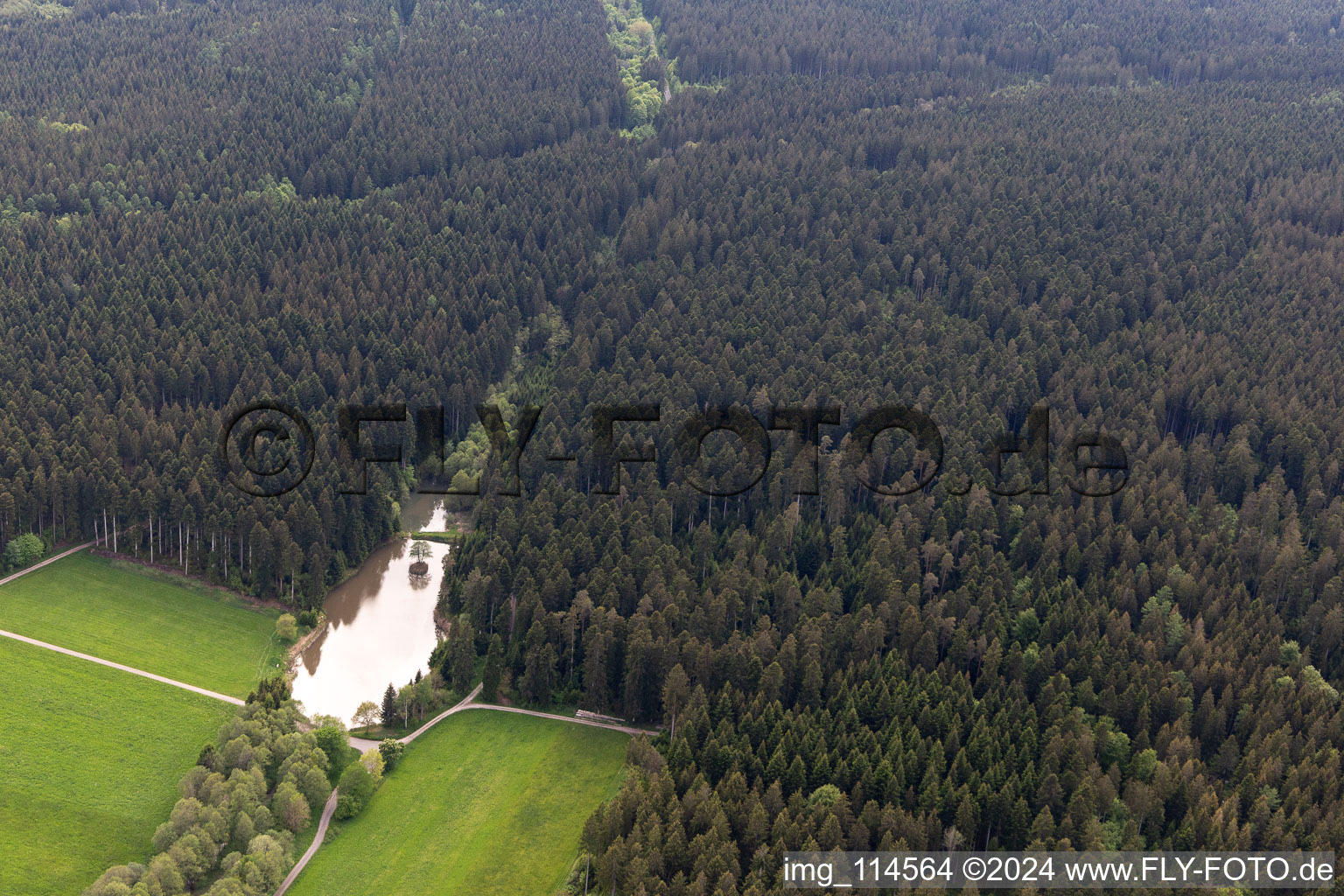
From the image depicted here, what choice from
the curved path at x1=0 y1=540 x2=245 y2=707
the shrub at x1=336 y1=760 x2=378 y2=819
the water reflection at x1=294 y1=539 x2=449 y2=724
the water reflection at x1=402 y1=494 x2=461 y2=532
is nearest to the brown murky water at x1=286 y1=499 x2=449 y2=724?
the water reflection at x1=294 y1=539 x2=449 y2=724

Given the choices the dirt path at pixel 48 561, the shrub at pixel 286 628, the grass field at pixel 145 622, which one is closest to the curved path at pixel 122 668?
the grass field at pixel 145 622

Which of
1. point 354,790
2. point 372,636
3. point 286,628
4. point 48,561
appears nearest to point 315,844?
point 354,790

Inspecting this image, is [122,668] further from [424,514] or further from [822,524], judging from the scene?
[822,524]

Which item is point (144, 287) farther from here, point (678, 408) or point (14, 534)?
point (678, 408)

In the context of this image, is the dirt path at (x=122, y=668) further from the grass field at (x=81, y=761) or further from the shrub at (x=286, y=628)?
the shrub at (x=286, y=628)

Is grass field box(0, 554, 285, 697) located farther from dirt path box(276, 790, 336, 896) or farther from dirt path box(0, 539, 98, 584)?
dirt path box(276, 790, 336, 896)
